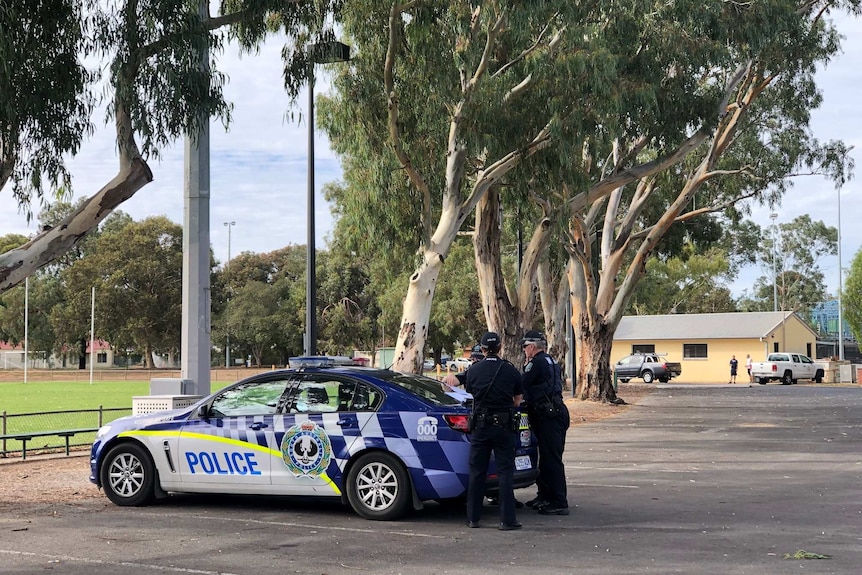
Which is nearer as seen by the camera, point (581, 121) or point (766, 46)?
point (581, 121)

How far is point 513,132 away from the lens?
20.9 m

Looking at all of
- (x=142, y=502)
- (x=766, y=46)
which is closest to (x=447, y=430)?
(x=142, y=502)

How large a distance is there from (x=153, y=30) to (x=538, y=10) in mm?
8151

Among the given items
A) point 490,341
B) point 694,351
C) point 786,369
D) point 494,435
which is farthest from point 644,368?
point 494,435

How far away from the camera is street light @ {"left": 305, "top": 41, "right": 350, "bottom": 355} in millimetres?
15664

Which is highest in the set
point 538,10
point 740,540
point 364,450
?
point 538,10

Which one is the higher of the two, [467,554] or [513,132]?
[513,132]

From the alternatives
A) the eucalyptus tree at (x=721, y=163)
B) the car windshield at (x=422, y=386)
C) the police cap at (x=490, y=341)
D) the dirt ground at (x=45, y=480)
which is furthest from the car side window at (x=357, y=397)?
the eucalyptus tree at (x=721, y=163)

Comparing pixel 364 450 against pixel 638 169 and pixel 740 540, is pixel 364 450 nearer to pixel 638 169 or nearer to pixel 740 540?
pixel 740 540

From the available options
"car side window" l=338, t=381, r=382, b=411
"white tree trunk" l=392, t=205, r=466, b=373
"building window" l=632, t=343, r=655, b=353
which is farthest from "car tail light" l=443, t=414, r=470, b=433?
"building window" l=632, t=343, r=655, b=353

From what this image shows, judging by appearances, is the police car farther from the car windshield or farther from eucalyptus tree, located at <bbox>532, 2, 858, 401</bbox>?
eucalyptus tree, located at <bbox>532, 2, 858, 401</bbox>

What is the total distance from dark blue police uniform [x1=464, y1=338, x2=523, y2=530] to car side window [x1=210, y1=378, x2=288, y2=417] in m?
2.12

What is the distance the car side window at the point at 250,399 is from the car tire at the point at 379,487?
44.1 inches

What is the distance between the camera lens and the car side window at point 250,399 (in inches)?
413
